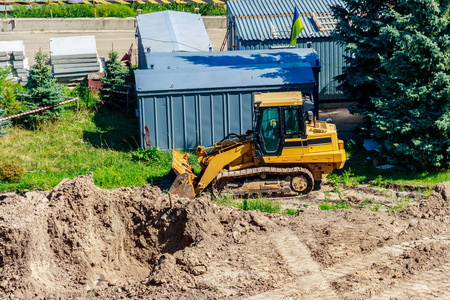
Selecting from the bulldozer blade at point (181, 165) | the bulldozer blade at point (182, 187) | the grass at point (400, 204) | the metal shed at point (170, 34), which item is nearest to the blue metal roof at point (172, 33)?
the metal shed at point (170, 34)

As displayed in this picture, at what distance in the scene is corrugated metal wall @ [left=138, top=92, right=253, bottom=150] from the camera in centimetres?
1739

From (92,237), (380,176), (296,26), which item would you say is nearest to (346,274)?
(92,237)

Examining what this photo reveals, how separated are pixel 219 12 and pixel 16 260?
26.7m

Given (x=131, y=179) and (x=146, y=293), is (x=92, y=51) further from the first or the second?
(x=146, y=293)

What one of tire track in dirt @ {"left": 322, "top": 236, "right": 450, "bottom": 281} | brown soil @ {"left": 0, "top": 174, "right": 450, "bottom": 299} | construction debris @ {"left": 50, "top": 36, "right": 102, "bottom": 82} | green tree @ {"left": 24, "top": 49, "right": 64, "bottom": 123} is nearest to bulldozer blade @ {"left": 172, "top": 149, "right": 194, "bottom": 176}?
brown soil @ {"left": 0, "top": 174, "right": 450, "bottom": 299}

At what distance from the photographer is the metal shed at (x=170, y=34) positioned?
21422 mm

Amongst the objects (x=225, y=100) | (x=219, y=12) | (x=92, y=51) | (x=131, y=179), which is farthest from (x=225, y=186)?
(x=219, y=12)

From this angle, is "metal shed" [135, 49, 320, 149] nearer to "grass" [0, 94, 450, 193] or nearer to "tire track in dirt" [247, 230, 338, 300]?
"grass" [0, 94, 450, 193]

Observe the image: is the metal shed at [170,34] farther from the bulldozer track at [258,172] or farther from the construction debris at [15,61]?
the bulldozer track at [258,172]

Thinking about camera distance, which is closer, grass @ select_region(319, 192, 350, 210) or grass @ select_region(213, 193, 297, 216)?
grass @ select_region(213, 193, 297, 216)

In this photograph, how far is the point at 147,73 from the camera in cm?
1764

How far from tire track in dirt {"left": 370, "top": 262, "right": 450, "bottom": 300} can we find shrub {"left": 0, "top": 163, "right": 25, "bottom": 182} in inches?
402

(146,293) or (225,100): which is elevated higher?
(225,100)

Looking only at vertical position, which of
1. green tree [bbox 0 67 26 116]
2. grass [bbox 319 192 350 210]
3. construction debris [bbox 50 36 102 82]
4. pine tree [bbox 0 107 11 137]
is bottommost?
grass [bbox 319 192 350 210]
